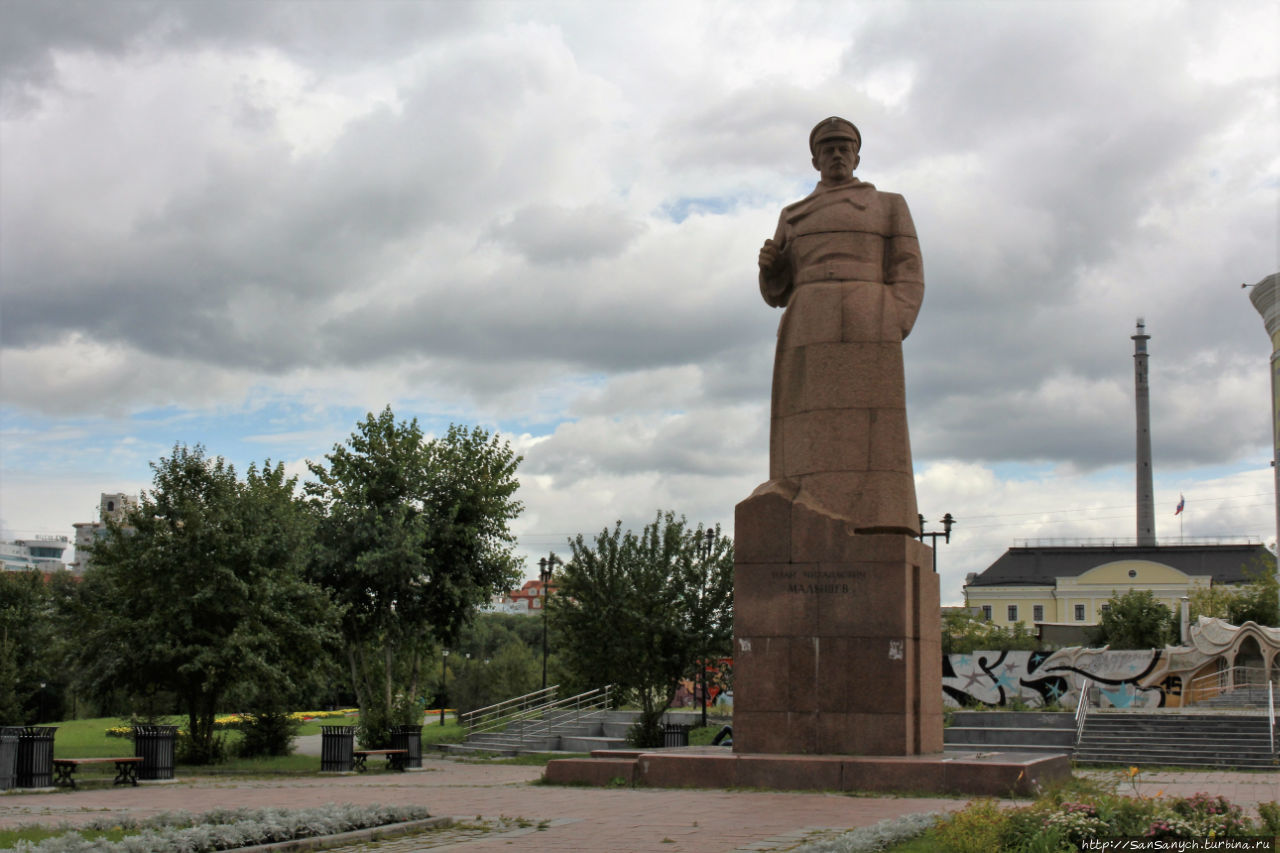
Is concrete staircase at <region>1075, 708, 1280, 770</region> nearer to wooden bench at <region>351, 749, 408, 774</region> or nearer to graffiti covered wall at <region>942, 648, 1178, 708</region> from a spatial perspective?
graffiti covered wall at <region>942, 648, 1178, 708</region>

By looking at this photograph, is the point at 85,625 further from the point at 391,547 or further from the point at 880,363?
the point at 880,363

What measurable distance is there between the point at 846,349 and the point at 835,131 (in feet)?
10.1

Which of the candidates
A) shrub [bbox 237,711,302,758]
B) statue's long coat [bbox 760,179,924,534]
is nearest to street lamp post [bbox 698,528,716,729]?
shrub [bbox 237,711,302,758]

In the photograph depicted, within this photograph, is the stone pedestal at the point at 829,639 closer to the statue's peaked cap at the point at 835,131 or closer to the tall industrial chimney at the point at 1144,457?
the statue's peaked cap at the point at 835,131

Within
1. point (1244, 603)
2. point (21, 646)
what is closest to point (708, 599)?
point (21, 646)

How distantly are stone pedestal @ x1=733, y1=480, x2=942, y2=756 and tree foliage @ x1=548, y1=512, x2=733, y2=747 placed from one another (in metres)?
12.2

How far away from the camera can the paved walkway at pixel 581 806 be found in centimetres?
913

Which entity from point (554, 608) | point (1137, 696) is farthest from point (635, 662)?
point (1137, 696)

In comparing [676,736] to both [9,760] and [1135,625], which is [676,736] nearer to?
[9,760]

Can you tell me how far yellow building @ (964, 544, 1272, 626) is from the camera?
76375 mm

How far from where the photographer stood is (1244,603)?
55.0 m

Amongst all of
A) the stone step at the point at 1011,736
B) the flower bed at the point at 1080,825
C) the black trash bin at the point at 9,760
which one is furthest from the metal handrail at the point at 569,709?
the flower bed at the point at 1080,825

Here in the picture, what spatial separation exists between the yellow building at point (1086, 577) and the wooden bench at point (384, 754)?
60.3 metres

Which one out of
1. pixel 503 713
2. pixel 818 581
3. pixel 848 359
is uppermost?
pixel 848 359
